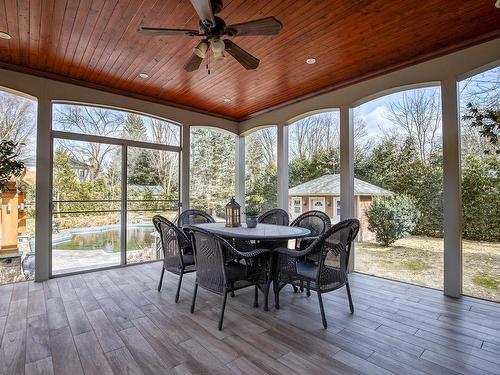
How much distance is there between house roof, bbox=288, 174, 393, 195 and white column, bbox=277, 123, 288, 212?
155 millimetres

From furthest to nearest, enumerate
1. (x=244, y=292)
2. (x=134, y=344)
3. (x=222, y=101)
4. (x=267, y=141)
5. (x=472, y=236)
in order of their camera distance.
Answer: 1. (x=267, y=141)
2. (x=222, y=101)
3. (x=244, y=292)
4. (x=472, y=236)
5. (x=134, y=344)

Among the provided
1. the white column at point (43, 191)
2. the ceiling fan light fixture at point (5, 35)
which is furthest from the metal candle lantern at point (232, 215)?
the ceiling fan light fixture at point (5, 35)

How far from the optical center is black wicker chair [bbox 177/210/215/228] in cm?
448

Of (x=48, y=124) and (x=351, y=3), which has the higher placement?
(x=351, y=3)

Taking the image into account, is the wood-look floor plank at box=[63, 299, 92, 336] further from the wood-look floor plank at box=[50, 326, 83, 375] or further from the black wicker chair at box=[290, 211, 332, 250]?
the black wicker chair at box=[290, 211, 332, 250]

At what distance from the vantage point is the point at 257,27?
2.28 metres

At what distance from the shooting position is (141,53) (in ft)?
11.6

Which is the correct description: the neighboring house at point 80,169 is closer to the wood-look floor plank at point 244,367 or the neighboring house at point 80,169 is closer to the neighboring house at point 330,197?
the neighboring house at point 330,197

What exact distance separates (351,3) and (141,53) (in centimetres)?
256

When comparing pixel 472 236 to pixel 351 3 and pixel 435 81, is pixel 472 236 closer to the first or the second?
pixel 435 81

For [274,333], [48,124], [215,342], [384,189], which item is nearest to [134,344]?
[215,342]

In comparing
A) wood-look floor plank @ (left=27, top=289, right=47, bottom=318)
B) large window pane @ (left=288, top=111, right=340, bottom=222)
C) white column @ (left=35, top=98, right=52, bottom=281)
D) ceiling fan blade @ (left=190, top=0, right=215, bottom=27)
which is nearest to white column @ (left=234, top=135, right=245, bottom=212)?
large window pane @ (left=288, top=111, right=340, bottom=222)

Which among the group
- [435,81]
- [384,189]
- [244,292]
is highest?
[435,81]

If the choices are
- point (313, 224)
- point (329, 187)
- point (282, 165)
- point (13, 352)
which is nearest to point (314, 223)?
point (313, 224)
